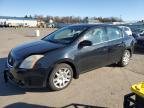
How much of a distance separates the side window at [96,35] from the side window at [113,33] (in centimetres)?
24

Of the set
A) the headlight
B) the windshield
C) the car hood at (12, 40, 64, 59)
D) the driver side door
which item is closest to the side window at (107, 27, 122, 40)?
the driver side door

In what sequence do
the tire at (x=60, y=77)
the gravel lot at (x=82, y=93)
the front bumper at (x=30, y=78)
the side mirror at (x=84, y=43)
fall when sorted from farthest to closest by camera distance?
the side mirror at (x=84, y=43) < the tire at (x=60, y=77) < the front bumper at (x=30, y=78) < the gravel lot at (x=82, y=93)

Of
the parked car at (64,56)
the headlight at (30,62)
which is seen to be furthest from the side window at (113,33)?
the headlight at (30,62)

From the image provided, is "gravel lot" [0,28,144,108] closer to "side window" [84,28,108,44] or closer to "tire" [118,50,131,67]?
"tire" [118,50,131,67]

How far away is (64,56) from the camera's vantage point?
5.05 m

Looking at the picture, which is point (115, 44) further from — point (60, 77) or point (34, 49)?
point (34, 49)

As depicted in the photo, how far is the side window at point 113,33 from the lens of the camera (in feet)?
21.3

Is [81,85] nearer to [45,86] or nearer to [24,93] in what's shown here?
[45,86]

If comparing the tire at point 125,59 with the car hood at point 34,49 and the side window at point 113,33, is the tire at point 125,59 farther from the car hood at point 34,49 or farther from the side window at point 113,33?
the car hood at point 34,49

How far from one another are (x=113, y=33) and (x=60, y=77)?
252 cm

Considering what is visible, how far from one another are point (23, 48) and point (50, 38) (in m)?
1.09

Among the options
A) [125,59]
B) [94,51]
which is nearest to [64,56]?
[94,51]

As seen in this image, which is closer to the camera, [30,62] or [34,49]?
[30,62]

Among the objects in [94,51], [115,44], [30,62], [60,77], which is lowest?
[60,77]
